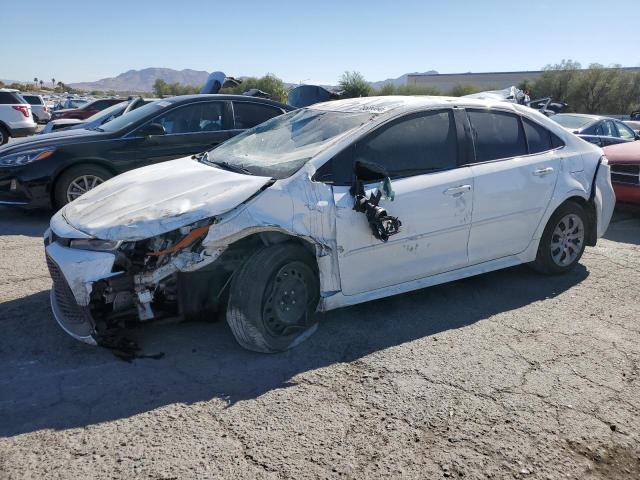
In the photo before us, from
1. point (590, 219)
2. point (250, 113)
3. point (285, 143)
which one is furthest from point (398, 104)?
point (250, 113)

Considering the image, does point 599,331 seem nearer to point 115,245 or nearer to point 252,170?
point 252,170

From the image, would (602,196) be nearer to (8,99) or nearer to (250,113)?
(250,113)

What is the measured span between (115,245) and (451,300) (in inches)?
109

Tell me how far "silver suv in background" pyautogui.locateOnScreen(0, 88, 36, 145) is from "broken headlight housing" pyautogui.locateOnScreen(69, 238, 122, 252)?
16557 millimetres

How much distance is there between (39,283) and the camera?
4.66 metres

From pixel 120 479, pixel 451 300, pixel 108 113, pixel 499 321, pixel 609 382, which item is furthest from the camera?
pixel 108 113

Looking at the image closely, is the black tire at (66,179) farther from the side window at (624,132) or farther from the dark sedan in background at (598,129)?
the side window at (624,132)

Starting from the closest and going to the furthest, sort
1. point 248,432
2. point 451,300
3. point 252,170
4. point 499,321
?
point 248,432 → point 252,170 → point 499,321 → point 451,300

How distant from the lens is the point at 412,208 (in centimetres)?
394

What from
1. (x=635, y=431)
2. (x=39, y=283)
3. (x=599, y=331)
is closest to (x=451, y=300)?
(x=599, y=331)

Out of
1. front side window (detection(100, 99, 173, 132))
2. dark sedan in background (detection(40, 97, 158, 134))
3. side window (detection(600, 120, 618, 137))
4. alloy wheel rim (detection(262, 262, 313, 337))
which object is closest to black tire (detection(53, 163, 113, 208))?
front side window (detection(100, 99, 173, 132))

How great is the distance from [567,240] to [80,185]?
5.71 metres

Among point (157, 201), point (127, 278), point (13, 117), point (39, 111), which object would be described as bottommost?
point (127, 278)

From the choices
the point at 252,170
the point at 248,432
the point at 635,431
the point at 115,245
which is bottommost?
the point at 635,431
